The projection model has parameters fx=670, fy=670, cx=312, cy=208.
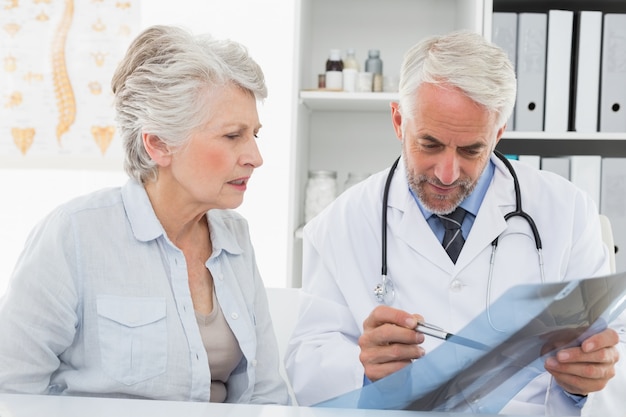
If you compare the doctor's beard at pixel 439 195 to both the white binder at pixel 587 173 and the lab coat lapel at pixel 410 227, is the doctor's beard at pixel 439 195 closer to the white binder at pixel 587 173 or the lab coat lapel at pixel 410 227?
the lab coat lapel at pixel 410 227

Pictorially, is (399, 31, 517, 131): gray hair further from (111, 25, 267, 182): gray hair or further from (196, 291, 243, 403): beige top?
(196, 291, 243, 403): beige top

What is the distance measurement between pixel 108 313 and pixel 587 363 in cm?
72

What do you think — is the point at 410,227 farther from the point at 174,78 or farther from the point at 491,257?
the point at 174,78

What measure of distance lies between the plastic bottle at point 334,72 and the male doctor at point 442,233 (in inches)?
29.6

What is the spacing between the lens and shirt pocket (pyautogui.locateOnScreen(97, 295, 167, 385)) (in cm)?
106

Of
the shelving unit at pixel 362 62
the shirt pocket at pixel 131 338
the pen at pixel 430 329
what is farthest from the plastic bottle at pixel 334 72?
the pen at pixel 430 329

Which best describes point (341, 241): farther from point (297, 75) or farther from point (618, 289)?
point (297, 75)

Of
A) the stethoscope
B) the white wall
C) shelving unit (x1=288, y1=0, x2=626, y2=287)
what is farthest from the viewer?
the white wall

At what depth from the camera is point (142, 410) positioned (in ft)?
2.16

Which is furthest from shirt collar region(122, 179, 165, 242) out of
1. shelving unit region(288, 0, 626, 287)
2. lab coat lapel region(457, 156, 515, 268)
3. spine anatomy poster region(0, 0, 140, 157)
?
spine anatomy poster region(0, 0, 140, 157)

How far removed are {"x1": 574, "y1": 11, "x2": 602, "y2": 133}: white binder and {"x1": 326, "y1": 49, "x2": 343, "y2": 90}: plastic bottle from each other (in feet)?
2.32

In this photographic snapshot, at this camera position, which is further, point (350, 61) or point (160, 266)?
point (350, 61)

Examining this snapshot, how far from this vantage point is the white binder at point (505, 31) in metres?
1.97

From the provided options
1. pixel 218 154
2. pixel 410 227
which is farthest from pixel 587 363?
pixel 218 154
